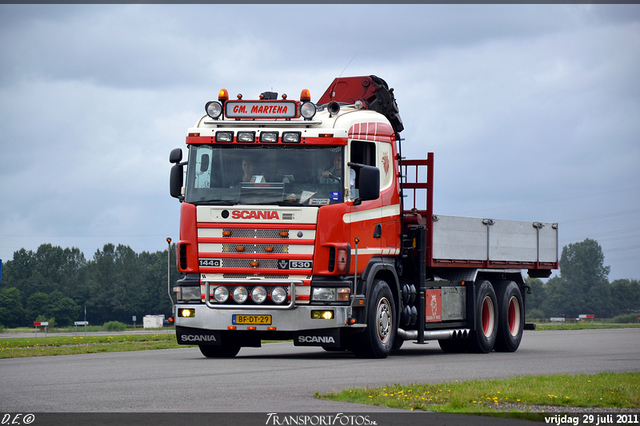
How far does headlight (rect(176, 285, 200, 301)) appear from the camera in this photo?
16.4 metres

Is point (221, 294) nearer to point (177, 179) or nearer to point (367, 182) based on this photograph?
point (177, 179)

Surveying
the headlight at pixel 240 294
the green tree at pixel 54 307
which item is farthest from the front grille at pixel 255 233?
the green tree at pixel 54 307

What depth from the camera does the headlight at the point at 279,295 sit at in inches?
631

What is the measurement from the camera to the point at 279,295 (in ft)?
52.6

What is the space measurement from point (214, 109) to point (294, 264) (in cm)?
330

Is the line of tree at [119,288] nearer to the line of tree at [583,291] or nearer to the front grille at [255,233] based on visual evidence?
the line of tree at [583,291]

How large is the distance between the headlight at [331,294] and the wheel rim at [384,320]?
1258 mm

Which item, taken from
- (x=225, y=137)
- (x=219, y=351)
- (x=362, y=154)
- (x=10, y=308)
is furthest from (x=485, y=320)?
(x=10, y=308)

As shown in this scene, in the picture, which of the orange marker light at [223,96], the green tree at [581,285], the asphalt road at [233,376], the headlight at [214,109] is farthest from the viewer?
the green tree at [581,285]

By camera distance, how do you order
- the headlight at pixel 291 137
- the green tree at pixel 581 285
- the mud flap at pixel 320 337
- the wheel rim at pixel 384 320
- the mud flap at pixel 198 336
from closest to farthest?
1. the mud flap at pixel 320 337
2. the headlight at pixel 291 137
3. the mud flap at pixel 198 336
4. the wheel rim at pixel 384 320
5. the green tree at pixel 581 285

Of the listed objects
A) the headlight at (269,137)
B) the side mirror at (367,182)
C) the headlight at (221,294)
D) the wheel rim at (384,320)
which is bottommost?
the wheel rim at (384,320)

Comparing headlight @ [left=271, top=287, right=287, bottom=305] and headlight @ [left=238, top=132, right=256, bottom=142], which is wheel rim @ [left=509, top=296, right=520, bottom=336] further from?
headlight @ [left=238, top=132, right=256, bottom=142]

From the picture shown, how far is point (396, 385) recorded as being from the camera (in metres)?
11.1

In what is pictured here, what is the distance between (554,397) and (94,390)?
5312mm
